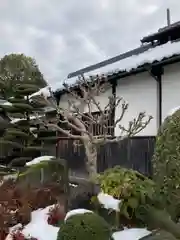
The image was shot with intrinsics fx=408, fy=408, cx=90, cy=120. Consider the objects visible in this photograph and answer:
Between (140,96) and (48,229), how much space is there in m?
5.59

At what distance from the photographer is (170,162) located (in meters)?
4.18

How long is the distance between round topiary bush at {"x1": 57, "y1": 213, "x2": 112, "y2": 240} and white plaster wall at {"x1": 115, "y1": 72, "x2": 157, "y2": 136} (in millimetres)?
5341

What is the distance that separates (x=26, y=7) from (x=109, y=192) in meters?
7.90

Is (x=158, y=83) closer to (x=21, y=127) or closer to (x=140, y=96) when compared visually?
(x=140, y=96)

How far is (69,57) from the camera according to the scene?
2773 centimetres

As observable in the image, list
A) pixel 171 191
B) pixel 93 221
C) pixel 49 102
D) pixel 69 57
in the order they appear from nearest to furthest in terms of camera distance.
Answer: pixel 171 191 < pixel 93 221 < pixel 49 102 < pixel 69 57

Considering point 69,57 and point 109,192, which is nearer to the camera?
point 109,192

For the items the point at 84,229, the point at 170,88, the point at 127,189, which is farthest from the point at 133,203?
the point at 170,88

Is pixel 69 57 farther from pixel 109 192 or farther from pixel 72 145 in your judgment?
pixel 109 192

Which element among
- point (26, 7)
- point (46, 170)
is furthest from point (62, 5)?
point (46, 170)

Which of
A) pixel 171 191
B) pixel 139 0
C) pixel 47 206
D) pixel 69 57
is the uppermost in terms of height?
pixel 69 57

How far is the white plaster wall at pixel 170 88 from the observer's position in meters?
9.27

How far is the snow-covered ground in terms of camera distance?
15.9ft

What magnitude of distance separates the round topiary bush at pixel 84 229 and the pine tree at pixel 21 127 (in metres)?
6.68
